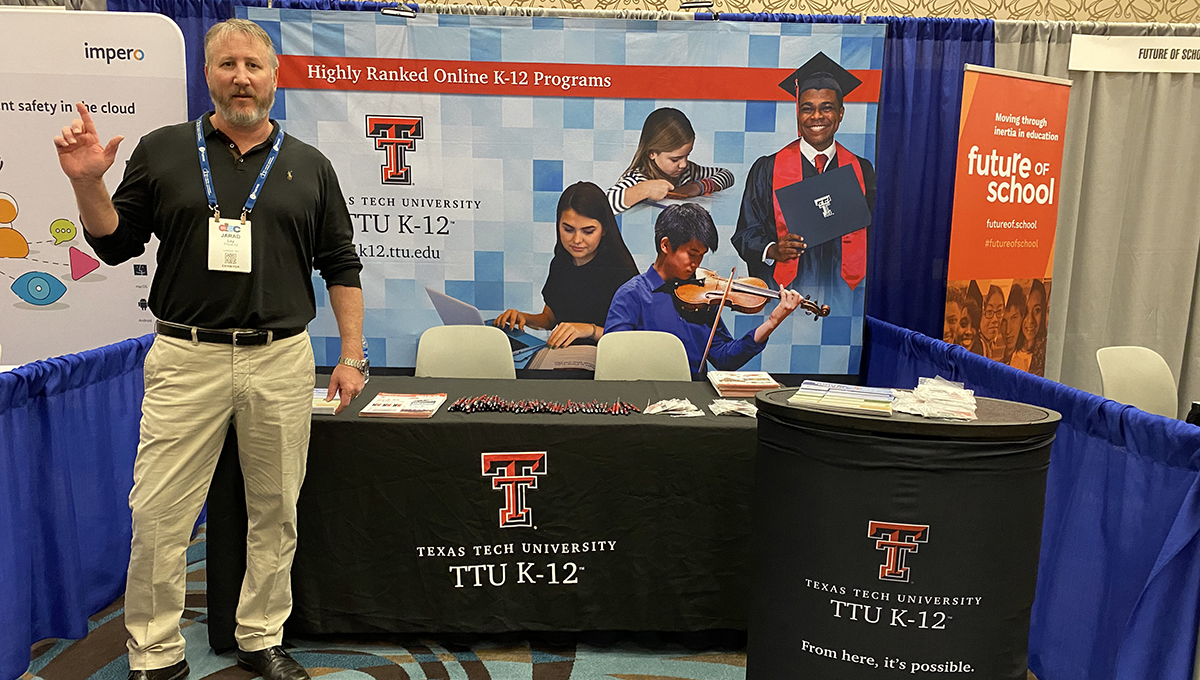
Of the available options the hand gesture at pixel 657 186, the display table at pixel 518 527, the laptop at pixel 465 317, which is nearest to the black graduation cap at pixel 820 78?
the hand gesture at pixel 657 186

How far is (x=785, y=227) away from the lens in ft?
12.2

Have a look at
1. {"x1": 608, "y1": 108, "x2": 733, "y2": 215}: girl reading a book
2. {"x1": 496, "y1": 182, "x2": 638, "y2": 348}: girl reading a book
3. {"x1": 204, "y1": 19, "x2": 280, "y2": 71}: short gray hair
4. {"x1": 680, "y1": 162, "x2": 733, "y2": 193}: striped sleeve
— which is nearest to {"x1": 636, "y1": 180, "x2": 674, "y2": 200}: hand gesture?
{"x1": 608, "y1": 108, "x2": 733, "y2": 215}: girl reading a book

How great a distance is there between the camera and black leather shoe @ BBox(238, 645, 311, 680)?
2.03m

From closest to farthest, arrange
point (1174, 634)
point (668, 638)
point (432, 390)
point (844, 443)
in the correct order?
point (844, 443) < point (1174, 634) < point (668, 638) < point (432, 390)

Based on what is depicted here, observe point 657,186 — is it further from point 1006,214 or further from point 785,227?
point 1006,214

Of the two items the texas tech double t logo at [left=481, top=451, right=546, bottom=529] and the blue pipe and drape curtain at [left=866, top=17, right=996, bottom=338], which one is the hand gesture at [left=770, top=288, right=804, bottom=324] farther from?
the texas tech double t logo at [left=481, top=451, right=546, bottom=529]

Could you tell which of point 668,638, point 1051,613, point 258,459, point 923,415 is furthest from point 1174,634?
point 258,459

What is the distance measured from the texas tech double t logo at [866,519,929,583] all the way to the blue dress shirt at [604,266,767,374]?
7.55ft

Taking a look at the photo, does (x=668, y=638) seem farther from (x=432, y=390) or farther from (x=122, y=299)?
(x=122, y=299)

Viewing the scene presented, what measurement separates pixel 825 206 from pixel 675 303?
2.97 feet

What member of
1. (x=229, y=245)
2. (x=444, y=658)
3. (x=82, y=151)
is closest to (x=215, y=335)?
(x=229, y=245)

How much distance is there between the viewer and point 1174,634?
65.3 inches

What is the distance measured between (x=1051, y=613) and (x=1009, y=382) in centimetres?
73

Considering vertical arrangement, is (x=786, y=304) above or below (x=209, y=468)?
above
